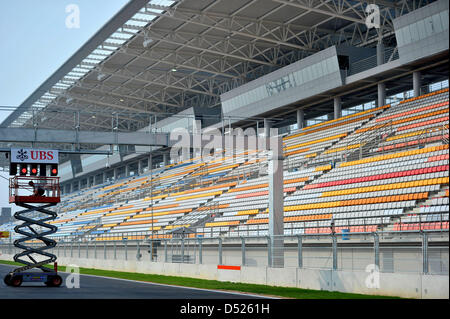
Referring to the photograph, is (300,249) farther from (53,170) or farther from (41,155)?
(41,155)

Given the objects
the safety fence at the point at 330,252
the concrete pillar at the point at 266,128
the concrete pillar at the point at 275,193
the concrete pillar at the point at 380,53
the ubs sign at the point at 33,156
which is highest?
the concrete pillar at the point at 380,53

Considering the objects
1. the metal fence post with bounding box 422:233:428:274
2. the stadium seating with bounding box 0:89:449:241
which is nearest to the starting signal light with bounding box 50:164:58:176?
the stadium seating with bounding box 0:89:449:241

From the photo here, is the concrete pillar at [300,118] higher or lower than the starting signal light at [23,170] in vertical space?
higher

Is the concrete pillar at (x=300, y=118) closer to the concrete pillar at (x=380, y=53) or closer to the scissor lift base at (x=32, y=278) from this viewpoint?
the concrete pillar at (x=380, y=53)

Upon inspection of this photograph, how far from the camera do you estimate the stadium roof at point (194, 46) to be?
35938 mm

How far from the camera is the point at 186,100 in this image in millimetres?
59594

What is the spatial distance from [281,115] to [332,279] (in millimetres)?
31907

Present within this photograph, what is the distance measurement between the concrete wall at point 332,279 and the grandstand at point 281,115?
0.13 m

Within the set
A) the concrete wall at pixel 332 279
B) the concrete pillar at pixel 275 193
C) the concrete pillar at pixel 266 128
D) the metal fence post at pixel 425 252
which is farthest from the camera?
the concrete pillar at pixel 266 128

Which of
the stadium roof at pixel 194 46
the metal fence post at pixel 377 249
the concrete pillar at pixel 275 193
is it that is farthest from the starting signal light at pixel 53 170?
the metal fence post at pixel 377 249

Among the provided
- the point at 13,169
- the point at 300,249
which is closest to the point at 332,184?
the point at 300,249

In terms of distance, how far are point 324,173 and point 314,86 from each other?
918 cm

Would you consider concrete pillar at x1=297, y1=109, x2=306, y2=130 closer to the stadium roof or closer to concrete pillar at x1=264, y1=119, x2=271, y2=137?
concrete pillar at x1=264, y1=119, x2=271, y2=137
